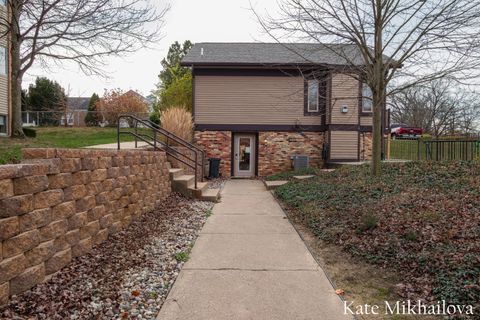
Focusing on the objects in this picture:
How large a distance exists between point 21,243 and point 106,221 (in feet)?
6.15

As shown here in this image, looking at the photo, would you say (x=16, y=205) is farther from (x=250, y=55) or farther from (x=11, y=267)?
(x=250, y=55)

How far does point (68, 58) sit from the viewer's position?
1211 cm

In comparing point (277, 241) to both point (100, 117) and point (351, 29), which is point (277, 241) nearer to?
point (351, 29)

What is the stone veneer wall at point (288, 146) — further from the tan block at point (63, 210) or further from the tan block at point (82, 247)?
the tan block at point (63, 210)

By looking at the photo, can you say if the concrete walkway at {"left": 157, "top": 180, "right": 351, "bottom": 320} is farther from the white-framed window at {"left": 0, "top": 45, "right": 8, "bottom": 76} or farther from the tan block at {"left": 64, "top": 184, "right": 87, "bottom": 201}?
the white-framed window at {"left": 0, "top": 45, "right": 8, "bottom": 76}

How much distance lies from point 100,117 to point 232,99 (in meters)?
16.7

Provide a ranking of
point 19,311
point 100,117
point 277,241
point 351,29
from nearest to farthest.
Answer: point 19,311 → point 277,241 → point 351,29 → point 100,117

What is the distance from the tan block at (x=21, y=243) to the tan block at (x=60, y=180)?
0.54m

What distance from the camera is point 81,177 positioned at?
4.16 metres

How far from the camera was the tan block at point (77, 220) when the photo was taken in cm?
387

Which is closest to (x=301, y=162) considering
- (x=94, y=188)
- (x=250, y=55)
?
(x=250, y=55)

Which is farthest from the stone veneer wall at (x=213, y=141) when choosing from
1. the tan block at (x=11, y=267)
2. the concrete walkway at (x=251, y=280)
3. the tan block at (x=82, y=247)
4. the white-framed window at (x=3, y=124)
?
the tan block at (x=11, y=267)

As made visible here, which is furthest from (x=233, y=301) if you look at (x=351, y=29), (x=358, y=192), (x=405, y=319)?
(x=351, y=29)

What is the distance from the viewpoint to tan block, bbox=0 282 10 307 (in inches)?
107
